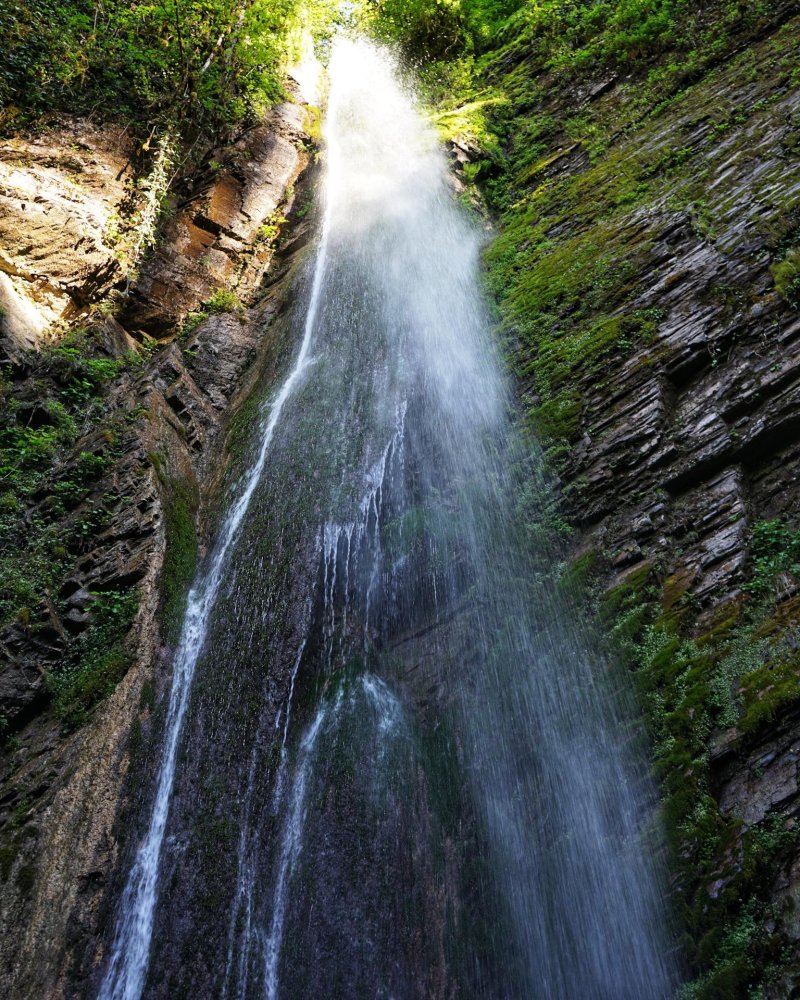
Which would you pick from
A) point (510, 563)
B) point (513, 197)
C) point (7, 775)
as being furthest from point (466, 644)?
point (513, 197)

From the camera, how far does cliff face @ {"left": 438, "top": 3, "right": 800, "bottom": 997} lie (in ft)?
14.1

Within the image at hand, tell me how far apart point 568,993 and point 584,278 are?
7.53m

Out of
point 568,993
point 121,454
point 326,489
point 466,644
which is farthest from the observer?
point 121,454

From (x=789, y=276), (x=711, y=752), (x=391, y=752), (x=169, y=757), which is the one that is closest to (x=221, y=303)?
(x=169, y=757)

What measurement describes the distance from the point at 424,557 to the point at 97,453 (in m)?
4.49

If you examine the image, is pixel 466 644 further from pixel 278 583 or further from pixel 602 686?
pixel 278 583

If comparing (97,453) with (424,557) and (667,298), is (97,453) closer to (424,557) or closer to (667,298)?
(424,557)

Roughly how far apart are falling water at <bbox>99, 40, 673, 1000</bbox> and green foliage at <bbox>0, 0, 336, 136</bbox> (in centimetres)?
830

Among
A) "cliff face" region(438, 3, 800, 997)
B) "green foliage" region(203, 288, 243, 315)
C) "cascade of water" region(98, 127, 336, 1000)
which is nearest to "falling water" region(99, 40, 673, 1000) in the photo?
"cascade of water" region(98, 127, 336, 1000)

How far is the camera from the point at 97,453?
851cm

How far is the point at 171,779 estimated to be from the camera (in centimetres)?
602

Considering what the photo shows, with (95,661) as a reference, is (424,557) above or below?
below

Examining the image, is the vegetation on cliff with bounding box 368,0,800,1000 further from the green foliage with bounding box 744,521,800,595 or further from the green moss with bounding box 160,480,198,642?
the green moss with bounding box 160,480,198,642

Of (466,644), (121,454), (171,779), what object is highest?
(121,454)
